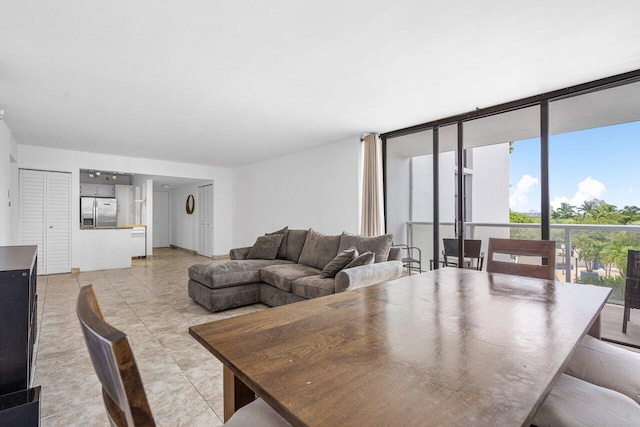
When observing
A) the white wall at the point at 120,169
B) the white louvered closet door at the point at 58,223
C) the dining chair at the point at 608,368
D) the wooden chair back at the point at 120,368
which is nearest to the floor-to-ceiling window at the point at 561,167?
the dining chair at the point at 608,368

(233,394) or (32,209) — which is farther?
(32,209)

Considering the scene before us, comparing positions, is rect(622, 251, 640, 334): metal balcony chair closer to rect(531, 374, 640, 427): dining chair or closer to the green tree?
the green tree

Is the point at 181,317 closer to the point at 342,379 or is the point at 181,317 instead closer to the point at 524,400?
the point at 342,379

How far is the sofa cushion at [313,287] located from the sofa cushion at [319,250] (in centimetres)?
53

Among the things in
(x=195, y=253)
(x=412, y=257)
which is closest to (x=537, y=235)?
(x=412, y=257)

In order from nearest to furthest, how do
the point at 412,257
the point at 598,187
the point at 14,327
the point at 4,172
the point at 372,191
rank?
1. the point at 14,327
2. the point at 598,187
3. the point at 4,172
4. the point at 372,191
5. the point at 412,257

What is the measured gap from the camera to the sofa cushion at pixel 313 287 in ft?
9.79

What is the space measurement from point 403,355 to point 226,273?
3.03 metres

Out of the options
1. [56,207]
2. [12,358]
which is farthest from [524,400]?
[56,207]

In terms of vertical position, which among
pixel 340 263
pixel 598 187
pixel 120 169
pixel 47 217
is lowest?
pixel 340 263

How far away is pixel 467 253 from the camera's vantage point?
420cm

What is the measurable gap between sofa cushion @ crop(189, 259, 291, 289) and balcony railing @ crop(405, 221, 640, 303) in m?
2.77

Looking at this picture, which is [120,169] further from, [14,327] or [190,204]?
[14,327]

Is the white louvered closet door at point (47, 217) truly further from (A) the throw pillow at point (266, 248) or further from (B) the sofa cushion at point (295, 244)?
(B) the sofa cushion at point (295, 244)
